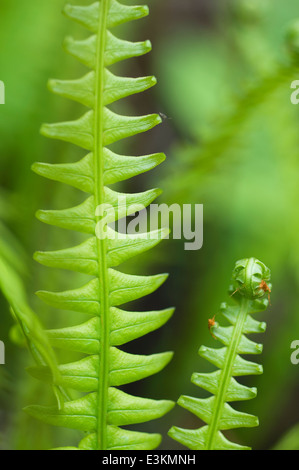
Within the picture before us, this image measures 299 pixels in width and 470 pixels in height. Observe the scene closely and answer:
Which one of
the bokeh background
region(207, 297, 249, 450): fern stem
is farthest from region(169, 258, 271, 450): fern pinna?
the bokeh background

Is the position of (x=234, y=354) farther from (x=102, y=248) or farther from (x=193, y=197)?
(x=193, y=197)

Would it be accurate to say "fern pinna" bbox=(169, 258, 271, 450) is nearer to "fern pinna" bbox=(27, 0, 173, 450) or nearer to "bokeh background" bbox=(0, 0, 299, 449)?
"fern pinna" bbox=(27, 0, 173, 450)

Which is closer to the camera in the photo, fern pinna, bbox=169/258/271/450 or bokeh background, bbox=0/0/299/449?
fern pinna, bbox=169/258/271/450

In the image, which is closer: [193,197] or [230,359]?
[230,359]

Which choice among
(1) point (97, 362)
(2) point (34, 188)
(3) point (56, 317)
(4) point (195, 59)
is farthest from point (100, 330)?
(4) point (195, 59)

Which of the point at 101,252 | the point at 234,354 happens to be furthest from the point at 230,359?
the point at 101,252

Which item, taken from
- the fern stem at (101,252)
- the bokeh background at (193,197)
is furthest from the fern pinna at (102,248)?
the bokeh background at (193,197)
